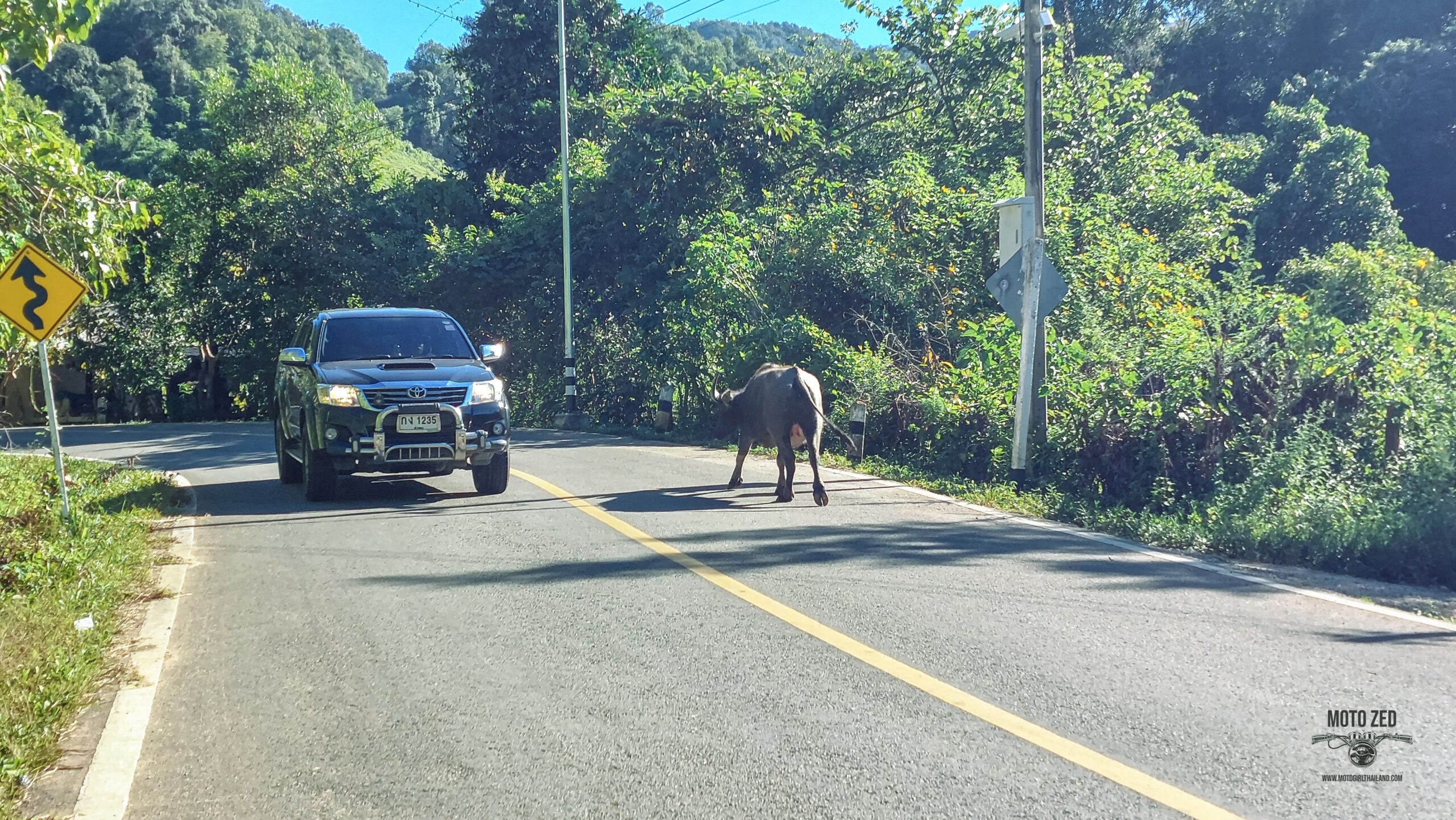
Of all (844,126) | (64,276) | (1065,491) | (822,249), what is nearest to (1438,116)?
(844,126)

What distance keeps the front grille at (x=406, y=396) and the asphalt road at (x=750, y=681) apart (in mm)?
1666

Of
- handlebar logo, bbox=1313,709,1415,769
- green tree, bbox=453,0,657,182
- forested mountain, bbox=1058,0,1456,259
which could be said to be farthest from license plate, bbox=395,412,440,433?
forested mountain, bbox=1058,0,1456,259

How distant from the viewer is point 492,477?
12.7 m

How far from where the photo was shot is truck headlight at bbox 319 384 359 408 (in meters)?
11.5

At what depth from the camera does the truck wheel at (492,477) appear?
1257cm

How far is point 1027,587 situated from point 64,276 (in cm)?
808

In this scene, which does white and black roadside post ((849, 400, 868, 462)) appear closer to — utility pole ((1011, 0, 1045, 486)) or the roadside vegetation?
the roadside vegetation

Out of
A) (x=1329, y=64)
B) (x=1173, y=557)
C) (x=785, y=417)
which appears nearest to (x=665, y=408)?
(x=785, y=417)

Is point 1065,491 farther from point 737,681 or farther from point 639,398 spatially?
point 639,398

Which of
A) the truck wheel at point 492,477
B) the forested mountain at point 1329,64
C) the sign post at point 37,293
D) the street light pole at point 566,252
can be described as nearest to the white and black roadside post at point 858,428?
the truck wheel at point 492,477

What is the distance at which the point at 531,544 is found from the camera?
31.8 ft

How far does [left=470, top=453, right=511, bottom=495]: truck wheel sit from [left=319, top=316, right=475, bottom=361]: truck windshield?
130 centimetres

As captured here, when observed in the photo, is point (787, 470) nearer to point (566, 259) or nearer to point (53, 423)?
point (53, 423)

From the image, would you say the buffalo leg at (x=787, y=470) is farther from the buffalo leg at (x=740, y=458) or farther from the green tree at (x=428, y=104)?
the green tree at (x=428, y=104)
